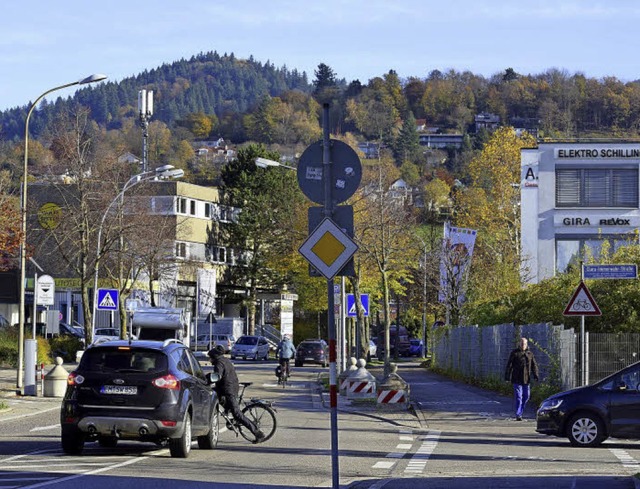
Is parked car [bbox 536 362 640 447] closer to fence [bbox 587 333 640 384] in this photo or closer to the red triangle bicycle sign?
the red triangle bicycle sign

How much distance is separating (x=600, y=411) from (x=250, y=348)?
5326 centimetres

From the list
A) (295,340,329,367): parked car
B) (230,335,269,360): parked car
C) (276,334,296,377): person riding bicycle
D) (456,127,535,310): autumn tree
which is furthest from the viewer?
(456,127,535,310): autumn tree

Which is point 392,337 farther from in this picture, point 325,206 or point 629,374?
point 325,206

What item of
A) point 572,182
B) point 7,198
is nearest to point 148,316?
point 572,182

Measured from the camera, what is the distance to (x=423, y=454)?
1922cm

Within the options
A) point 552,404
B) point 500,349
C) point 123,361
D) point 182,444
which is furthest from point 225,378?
point 500,349

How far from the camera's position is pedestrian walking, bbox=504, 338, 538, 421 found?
25719 millimetres

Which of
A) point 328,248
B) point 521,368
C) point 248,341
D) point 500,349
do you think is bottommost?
point 248,341

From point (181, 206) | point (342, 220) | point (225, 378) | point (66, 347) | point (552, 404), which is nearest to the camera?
point (342, 220)

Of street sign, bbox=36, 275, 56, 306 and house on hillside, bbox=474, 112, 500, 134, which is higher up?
house on hillside, bbox=474, 112, 500, 134

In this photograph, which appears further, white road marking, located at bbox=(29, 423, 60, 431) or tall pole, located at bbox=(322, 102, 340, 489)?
white road marking, located at bbox=(29, 423, 60, 431)

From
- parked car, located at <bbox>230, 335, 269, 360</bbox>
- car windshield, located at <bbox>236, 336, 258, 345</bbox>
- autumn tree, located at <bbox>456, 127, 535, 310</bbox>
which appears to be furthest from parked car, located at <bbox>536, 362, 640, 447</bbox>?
car windshield, located at <bbox>236, 336, 258, 345</bbox>

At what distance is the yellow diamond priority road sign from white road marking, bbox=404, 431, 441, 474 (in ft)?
15.3

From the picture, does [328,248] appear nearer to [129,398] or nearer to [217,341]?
[129,398]
